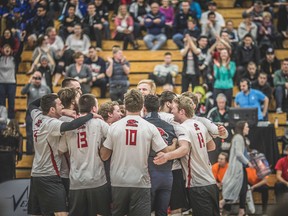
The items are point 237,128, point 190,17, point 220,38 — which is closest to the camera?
point 237,128

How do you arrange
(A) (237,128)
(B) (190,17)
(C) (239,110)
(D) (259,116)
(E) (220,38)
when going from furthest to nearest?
(B) (190,17)
(E) (220,38)
(D) (259,116)
(C) (239,110)
(A) (237,128)

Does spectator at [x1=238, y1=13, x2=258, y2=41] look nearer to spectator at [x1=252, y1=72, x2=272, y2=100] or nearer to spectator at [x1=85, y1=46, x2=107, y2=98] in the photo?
spectator at [x1=252, y1=72, x2=272, y2=100]

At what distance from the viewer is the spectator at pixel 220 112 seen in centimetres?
1592

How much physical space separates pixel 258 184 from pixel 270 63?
4702mm

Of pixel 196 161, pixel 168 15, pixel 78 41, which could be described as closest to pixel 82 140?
pixel 196 161

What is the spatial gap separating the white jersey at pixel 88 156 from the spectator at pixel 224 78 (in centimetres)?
871

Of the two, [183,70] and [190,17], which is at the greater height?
[190,17]

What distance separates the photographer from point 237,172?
14.0 metres

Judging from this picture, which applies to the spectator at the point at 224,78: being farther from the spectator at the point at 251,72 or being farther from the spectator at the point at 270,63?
the spectator at the point at 270,63

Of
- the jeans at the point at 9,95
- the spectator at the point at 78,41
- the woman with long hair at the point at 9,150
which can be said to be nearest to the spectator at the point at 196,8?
the spectator at the point at 78,41

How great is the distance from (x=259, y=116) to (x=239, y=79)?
1599mm

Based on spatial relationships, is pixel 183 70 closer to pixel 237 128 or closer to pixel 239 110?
pixel 239 110

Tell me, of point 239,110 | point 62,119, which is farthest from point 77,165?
point 239,110

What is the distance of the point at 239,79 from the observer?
17.9 m
